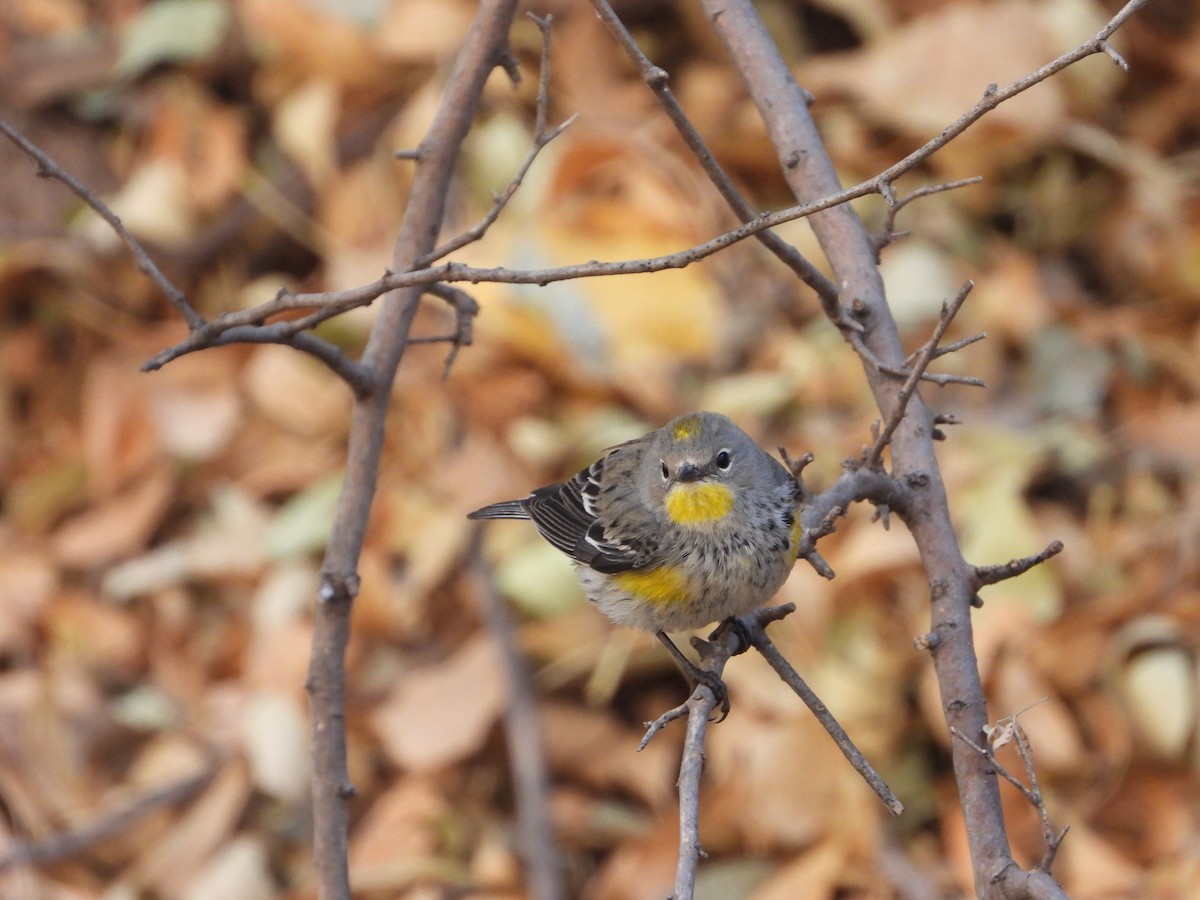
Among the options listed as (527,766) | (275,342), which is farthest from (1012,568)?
(527,766)

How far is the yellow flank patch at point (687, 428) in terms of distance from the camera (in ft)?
11.3

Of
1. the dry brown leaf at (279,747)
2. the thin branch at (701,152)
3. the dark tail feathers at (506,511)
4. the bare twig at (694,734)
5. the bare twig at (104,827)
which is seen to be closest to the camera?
the bare twig at (694,734)

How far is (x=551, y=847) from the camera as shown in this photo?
401 centimetres

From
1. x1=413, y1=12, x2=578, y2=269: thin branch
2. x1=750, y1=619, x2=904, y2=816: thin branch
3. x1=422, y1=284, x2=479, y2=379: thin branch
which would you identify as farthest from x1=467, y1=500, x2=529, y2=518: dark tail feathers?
x1=750, y1=619, x2=904, y2=816: thin branch

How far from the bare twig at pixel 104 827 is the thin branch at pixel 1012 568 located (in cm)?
314

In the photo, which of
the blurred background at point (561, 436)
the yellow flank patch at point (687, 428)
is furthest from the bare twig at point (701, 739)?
the blurred background at point (561, 436)

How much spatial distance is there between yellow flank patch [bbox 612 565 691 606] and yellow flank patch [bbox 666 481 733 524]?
0.15 m

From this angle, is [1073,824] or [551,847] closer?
[1073,824]

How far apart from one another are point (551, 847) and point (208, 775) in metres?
1.35

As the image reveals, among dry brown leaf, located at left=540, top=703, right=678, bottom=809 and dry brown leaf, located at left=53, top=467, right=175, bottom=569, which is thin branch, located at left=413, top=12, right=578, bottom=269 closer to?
dry brown leaf, located at left=540, top=703, right=678, bottom=809

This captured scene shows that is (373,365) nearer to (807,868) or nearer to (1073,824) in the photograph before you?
(807,868)

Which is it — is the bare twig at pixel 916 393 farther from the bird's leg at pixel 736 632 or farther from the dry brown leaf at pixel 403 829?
the dry brown leaf at pixel 403 829

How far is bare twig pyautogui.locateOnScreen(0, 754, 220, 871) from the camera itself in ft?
14.3

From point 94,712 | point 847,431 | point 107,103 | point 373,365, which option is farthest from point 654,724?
point 107,103
